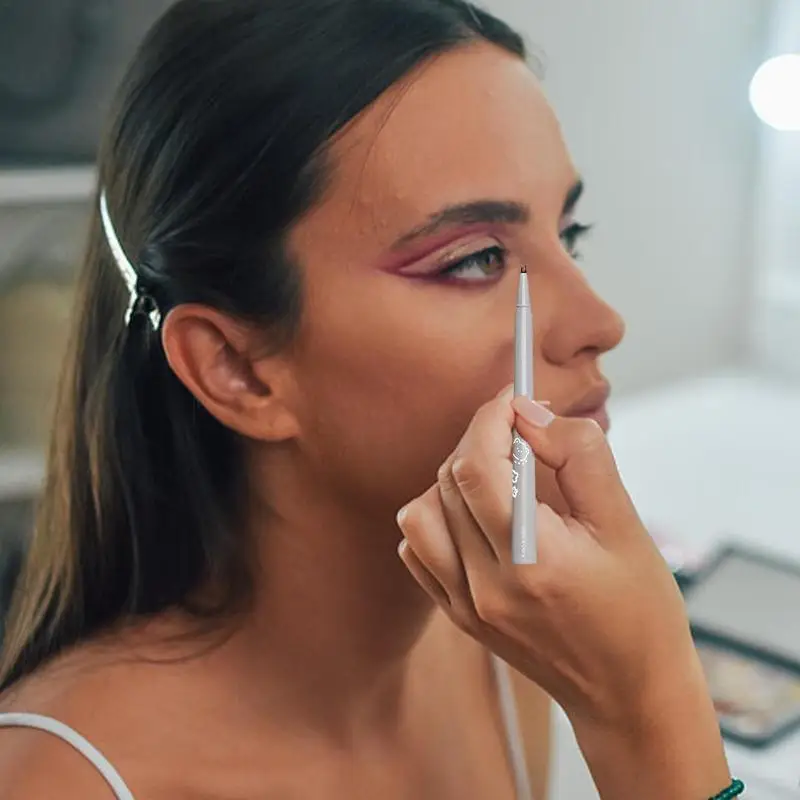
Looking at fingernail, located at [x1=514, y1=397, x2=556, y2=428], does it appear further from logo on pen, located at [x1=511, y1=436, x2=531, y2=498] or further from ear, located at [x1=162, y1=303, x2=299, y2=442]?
ear, located at [x1=162, y1=303, x2=299, y2=442]

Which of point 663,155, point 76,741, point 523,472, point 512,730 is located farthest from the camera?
point 663,155

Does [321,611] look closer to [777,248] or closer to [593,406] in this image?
[593,406]

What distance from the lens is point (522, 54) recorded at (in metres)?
0.75

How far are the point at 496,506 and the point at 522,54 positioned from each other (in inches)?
14.4

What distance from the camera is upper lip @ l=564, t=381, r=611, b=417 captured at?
69 cm

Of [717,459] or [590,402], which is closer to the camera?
[590,402]

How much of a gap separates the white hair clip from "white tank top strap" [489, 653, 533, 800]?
15.9 inches

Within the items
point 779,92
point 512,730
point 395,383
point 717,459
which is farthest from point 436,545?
point 779,92

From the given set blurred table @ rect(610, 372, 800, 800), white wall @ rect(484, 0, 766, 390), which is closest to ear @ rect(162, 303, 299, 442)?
blurred table @ rect(610, 372, 800, 800)

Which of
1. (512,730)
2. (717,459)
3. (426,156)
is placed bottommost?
(512,730)

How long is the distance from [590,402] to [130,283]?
32cm

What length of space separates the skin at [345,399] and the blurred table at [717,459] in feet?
1.72

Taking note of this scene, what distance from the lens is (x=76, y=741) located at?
25.9 inches

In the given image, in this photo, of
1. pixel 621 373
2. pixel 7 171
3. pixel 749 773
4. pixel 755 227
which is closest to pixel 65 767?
pixel 749 773
